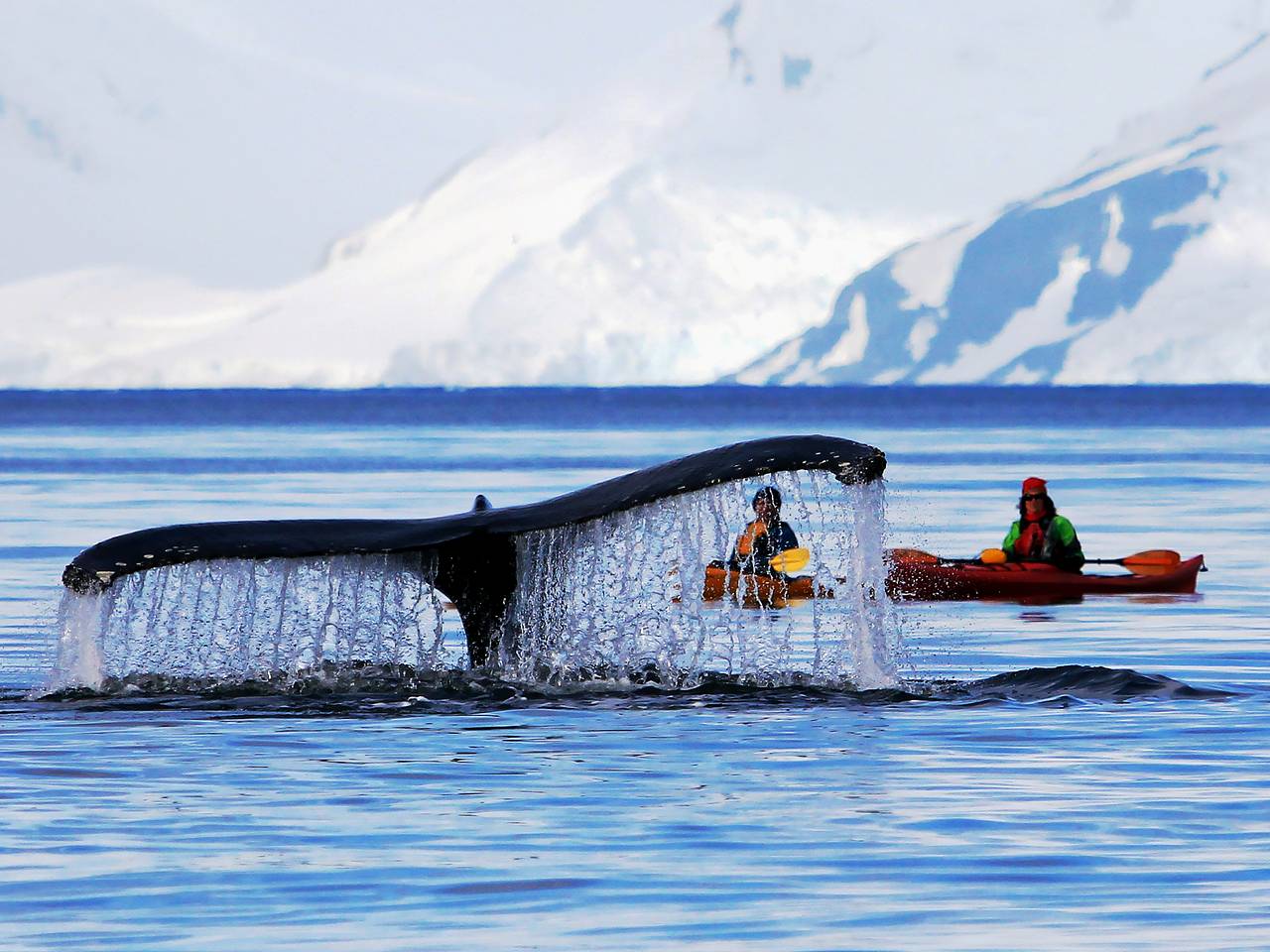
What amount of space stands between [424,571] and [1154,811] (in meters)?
3.15

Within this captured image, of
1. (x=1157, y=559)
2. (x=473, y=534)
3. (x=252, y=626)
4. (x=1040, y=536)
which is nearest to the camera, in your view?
(x=473, y=534)

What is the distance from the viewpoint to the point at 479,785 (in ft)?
30.9

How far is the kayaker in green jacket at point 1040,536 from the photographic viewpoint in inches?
837

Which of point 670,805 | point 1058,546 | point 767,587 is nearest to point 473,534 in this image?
point 670,805

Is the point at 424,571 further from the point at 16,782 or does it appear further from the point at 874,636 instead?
the point at 874,636

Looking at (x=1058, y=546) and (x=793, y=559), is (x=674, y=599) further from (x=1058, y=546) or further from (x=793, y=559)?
(x=1058, y=546)

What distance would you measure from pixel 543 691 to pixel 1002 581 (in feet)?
32.2

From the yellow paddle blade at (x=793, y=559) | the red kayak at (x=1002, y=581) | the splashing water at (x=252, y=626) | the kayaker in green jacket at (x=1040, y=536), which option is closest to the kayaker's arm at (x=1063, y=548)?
the kayaker in green jacket at (x=1040, y=536)

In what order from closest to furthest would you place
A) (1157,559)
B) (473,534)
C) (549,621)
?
(473,534) → (549,621) → (1157,559)

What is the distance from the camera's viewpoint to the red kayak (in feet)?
68.1

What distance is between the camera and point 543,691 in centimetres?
1163

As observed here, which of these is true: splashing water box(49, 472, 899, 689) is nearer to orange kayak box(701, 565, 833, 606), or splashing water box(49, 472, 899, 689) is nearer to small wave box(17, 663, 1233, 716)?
small wave box(17, 663, 1233, 716)

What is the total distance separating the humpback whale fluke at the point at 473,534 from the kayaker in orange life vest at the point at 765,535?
9.55 feet

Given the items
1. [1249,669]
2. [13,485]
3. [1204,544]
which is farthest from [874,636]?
[13,485]
